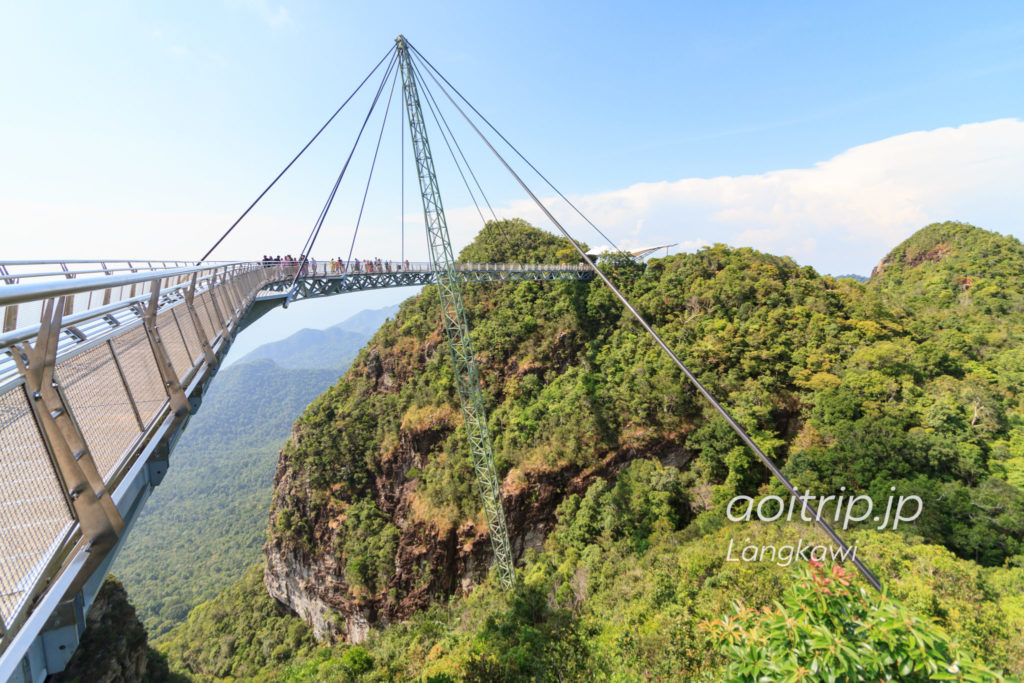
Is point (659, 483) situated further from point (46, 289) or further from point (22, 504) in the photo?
point (46, 289)

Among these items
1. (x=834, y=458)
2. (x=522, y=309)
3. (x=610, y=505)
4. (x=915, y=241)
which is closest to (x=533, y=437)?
(x=610, y=505)

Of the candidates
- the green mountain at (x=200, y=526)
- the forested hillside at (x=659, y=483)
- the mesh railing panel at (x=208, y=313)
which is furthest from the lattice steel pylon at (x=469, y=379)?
the green mountain at (x=200, y=526)

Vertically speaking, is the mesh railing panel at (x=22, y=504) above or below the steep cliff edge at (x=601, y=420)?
above

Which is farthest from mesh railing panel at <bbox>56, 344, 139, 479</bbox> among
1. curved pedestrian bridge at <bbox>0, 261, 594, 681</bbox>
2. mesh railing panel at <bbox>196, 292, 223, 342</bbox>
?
mesh railing panel at <bbox>196, 292, 223, 342</bbox>

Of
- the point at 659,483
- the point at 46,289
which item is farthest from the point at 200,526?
the point at 46,289

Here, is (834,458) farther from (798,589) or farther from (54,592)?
(54,592)

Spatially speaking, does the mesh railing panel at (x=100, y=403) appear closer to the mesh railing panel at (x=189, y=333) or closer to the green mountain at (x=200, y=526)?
the mesh railing panel at (x=189, y=333)

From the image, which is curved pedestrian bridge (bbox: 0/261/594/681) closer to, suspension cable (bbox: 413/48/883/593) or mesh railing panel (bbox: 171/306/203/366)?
mesh railing panel (bbox: 171/306/203/366)
